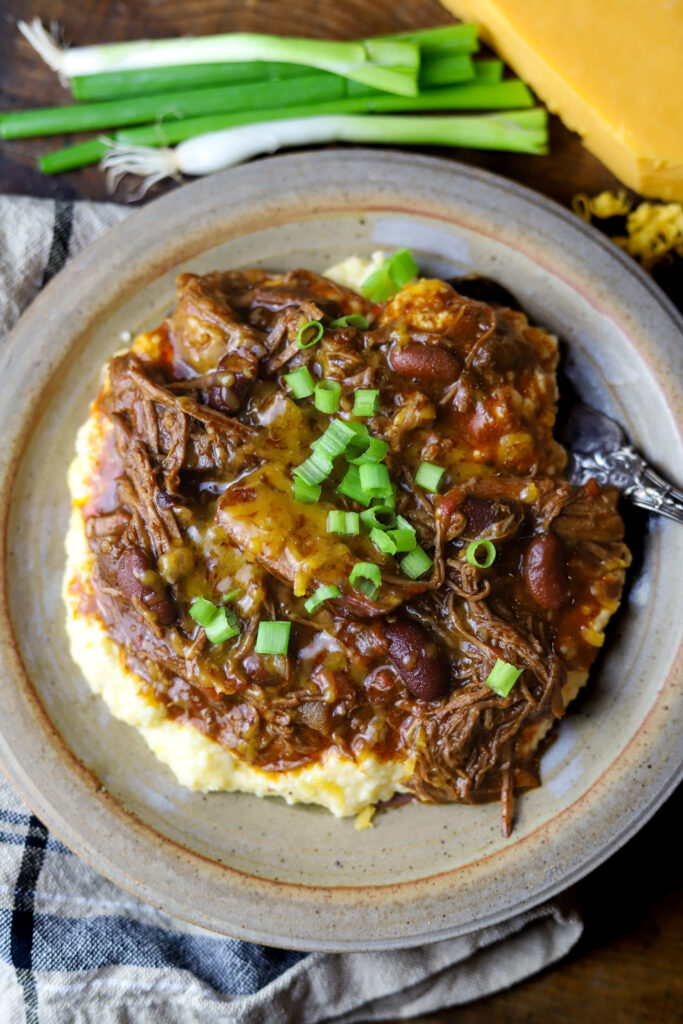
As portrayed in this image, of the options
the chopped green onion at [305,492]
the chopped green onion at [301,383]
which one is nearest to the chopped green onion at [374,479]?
the chopped green onion at [305,492]

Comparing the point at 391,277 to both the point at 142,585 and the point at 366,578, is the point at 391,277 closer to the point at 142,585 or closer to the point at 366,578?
the point at 366,578

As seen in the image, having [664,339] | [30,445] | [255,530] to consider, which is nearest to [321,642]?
[255,530]

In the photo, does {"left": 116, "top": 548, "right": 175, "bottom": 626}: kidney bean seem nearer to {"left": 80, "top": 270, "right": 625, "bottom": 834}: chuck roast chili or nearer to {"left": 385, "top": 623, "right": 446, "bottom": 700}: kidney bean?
{"left": 80, "top": 270, "right": 625, "bottom": 834}: chuck roast chili

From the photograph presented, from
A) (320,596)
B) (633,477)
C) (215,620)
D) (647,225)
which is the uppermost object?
(647,225)

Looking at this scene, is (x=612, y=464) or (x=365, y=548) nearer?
(x=365, y=548)

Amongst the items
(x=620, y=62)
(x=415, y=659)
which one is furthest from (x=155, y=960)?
(x=620, y=62)

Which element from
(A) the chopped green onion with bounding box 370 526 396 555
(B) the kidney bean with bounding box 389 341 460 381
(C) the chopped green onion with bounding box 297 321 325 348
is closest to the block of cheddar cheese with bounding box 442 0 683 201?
(B) the kidney bean with bounding box 389 341 460 381

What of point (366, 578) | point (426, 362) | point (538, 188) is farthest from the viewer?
point (538, 188)
